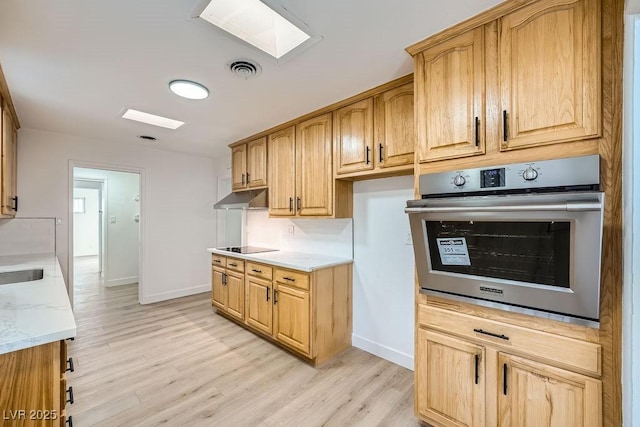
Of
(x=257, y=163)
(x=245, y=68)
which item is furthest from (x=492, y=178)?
(x=257, y=163)

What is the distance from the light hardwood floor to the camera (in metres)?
1.88

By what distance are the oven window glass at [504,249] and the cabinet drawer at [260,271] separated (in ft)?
5.77

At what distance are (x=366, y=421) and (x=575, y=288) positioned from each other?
4.78ft

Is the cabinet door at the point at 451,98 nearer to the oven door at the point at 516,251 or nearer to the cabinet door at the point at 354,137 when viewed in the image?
the oven door at the point at 516,251

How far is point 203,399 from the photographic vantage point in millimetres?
2059

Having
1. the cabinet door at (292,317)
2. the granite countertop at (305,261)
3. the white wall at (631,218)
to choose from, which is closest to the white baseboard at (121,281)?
the granite countertop at (305,261)

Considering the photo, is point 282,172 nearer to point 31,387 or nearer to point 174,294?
point 31,387

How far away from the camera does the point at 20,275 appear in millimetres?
2432

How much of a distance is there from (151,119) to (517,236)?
11.3ft

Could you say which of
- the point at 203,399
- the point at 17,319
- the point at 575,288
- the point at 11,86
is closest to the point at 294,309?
the point at 203,399

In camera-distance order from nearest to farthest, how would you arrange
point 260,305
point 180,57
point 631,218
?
point 631,218 < point 180,57 < point 260,305

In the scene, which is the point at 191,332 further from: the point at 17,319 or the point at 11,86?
the point at 11,86

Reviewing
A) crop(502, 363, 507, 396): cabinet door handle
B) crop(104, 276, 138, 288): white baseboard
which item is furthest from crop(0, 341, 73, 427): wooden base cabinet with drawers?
crop(104, 276, 138, 288): white baseboard

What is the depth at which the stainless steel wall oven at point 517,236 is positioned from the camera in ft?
3.77
